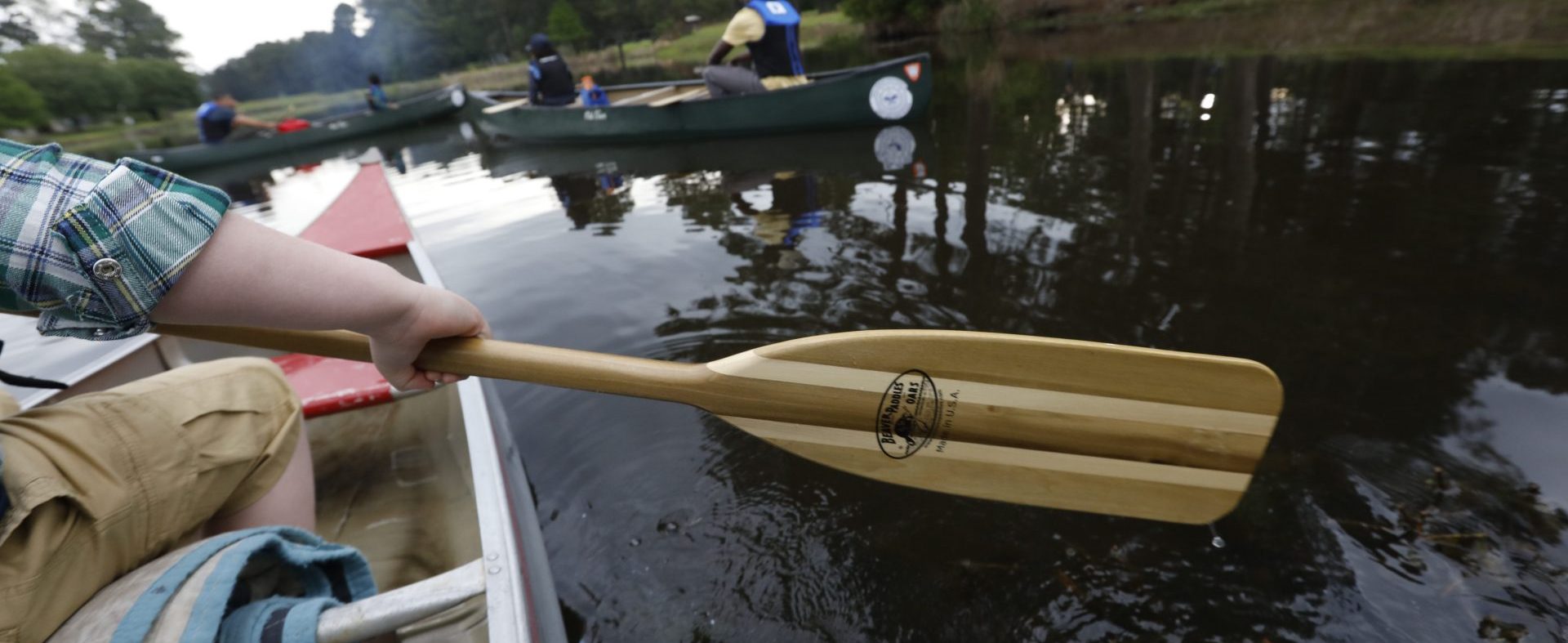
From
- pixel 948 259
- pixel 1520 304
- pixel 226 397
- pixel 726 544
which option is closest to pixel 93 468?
pixel 226 397

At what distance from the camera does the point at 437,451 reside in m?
2.61

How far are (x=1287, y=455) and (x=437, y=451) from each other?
3.07m

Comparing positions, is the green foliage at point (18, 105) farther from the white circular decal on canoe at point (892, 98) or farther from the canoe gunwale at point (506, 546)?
the canoe gunwale at point (506, 546)

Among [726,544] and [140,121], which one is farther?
[140,121]

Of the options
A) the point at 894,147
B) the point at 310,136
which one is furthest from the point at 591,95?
the point at 310,136

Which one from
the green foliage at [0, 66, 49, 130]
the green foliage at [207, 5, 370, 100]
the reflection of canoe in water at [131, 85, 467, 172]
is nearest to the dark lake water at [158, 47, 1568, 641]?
the reflection of canoe in water at [131, 85, 467, 172]

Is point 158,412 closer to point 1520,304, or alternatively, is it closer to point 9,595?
point 9,595

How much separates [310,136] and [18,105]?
3384cm

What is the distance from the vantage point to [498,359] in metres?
1.49

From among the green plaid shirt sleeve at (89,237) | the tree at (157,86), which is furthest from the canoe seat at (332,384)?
the tree at (157,86)

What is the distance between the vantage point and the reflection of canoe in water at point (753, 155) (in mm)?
7406

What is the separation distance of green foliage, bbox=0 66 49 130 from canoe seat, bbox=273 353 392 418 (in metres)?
45.6

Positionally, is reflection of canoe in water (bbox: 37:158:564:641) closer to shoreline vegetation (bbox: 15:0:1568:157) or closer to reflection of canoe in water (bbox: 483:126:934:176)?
reflection of canoe in water (bbox: 483:126:934:176)

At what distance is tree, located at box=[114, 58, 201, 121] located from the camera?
4181 cm
